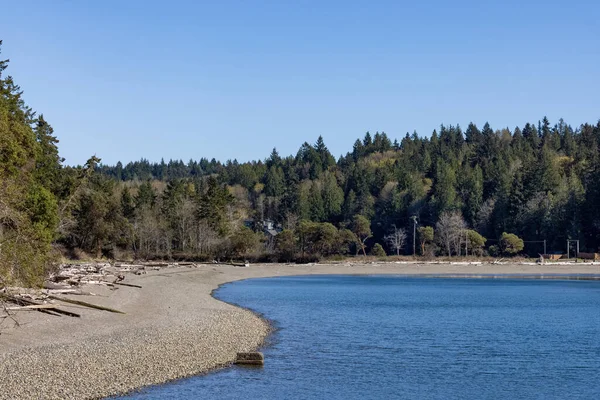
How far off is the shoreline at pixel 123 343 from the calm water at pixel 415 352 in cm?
109

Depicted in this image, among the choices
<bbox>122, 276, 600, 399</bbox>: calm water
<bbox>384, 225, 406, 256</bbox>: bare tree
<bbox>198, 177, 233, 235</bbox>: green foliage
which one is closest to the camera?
<bbox>122, 276, 600, 399</bbox>: calm water

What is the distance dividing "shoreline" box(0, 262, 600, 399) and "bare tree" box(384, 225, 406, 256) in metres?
87.4

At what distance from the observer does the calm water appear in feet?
65.9

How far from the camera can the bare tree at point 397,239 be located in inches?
5105

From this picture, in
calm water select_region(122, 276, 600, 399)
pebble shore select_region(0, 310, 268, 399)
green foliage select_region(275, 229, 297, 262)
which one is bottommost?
calm water select_region(122, 276, 600, 399)

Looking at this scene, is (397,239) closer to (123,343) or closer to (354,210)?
(354,210)

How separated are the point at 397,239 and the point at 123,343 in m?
109

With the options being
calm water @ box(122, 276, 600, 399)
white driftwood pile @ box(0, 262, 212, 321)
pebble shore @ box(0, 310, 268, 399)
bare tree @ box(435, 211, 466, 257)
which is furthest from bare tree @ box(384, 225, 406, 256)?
pebble shore @ box(0, 310, 268, 399)

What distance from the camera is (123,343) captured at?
23109 mm

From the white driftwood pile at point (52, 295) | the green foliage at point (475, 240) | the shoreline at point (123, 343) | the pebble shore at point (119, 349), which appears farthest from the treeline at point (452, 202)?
the pebble shore at point (119, 349)

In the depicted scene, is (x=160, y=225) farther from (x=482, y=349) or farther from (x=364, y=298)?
(x=482, y=349)

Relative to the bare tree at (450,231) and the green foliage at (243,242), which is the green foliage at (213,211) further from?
the bare tree at (450,231)

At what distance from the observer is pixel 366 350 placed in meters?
27.1

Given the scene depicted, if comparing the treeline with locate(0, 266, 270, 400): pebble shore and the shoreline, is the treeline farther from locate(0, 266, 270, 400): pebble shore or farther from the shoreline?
locate(0, 266, 270, 400): pebble shore
